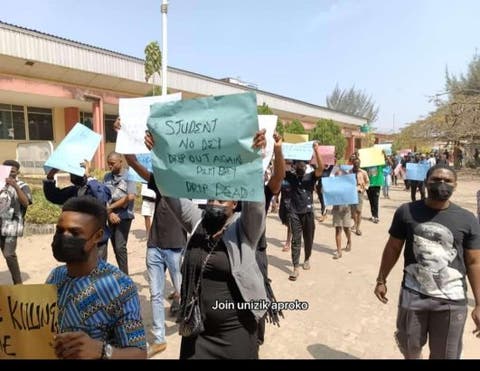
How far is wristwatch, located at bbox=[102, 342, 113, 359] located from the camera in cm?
158

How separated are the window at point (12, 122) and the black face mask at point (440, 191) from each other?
1776cm

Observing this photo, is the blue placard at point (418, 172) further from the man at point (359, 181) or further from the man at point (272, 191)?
the man at point (272, 191)

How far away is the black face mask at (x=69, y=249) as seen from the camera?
1.73 meters

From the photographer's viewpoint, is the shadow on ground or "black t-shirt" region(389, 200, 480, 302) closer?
"black t-shirt" region(389, 200, 480, 302)

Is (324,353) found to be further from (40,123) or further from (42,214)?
(40,123)

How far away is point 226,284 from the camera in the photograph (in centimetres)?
243

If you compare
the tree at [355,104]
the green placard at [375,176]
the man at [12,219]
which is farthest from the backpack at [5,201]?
the tree at [355,104]

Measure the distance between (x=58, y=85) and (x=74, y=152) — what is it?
1343 cm

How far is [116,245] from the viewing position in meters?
4.79

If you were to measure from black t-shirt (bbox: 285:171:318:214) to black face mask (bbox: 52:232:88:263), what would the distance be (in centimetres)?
478

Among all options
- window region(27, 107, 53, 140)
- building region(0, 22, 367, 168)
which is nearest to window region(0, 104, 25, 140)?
building region(0, 22, 367, 168)

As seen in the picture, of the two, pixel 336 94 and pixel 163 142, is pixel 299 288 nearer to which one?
pixel 163 142

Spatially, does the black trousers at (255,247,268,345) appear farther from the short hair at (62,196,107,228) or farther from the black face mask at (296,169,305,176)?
the black face mask at (296,169,305,176)
